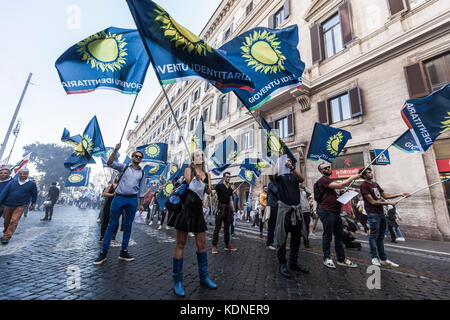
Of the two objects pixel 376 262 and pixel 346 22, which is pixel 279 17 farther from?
pixel 376 262

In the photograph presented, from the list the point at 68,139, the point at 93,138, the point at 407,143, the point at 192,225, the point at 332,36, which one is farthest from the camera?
the point at 332,36

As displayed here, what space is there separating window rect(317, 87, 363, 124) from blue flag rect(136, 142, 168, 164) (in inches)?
359

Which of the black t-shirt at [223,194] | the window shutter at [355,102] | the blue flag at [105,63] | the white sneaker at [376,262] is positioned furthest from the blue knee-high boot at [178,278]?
the window shutter at [355,102]

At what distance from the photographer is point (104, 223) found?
5.07 m

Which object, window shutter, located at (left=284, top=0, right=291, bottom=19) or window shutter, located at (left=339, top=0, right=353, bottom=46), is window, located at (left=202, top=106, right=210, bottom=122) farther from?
window shutter, located at (left=339, top=0, right=353, bottom=46)

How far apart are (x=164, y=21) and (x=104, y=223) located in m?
4.66

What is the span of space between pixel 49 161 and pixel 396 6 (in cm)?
5582

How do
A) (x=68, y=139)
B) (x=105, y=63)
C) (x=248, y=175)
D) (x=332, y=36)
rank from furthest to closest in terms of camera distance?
(x=332, y=36) < (x=248, y=175) < (x=68, y=139) < (x=105, y=63)

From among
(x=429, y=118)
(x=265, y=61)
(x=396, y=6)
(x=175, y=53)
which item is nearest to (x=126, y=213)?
(x=175, y=53)

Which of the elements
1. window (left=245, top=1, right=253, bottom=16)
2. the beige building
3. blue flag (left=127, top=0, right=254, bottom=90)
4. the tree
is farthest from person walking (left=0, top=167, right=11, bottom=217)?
the tree

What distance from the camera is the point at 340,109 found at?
11.4 metres

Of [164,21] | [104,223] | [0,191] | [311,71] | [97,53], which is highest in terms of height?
[311,71]
